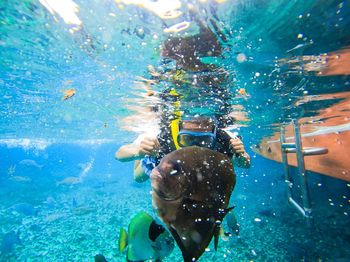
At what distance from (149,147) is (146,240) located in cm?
140

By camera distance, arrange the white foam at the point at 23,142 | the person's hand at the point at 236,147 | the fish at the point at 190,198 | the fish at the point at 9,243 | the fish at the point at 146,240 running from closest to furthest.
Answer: the fish at the point at 190,198 → the fish at the point at 146,240 → the person's hand at the point at 236,147 → the fish at the point at 9,243 → the white foam at the point at 23,142

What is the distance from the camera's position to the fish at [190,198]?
1.58 meters

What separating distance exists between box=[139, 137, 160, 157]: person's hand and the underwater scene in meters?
0.03

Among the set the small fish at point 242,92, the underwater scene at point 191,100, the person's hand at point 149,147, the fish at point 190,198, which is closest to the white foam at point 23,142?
the underwater scene at point 191,100

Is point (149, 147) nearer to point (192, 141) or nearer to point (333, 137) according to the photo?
point (192, 141)

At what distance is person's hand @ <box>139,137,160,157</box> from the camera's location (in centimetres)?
370

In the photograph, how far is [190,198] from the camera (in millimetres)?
1635

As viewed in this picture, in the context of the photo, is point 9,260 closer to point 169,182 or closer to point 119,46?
point 119,46

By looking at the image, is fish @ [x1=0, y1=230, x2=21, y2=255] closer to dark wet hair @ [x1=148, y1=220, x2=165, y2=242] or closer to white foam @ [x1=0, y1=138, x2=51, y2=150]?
dark wet hair @ [x1=148, y1=220, x2=165, y2=242]

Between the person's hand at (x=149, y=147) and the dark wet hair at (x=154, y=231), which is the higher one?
the person's hand at (x=149, y=147)

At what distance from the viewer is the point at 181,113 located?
48.0 ft

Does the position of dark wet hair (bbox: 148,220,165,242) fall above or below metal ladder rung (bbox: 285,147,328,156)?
below

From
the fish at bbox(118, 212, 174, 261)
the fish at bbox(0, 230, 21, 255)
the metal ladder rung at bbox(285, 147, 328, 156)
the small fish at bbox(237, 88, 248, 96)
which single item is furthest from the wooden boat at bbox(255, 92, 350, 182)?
the fish at bbox(0, 230, 21, 255)

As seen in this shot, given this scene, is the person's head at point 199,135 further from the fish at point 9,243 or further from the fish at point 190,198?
the fish at point 9,243
